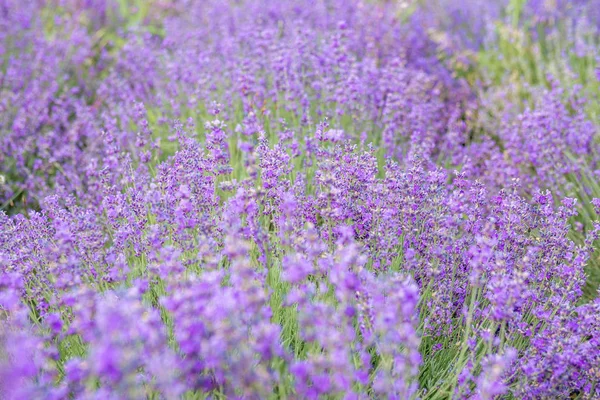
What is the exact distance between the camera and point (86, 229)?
2.50 metres

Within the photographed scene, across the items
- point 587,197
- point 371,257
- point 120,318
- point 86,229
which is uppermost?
point 120,318

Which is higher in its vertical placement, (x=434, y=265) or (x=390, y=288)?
(x=390, y=288)

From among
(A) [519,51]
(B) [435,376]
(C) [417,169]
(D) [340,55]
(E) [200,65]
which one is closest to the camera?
(B) [435,376]

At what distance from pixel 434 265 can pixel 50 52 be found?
432cm

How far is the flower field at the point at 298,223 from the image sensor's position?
1632 mm

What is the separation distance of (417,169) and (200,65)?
241 cm

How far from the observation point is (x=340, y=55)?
398cm

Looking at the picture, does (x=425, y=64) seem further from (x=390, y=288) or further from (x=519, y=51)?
(x=390, y=288)

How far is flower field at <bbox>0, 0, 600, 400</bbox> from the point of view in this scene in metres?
1.63

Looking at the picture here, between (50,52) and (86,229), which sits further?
(50,52)

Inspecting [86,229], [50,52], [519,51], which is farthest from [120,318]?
[519,51]

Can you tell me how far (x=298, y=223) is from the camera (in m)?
2.45

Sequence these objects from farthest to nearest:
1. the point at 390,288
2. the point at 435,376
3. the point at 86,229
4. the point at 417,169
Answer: the point at 417,169, the point at 86,229, the point at 435,376, the point at 390,288

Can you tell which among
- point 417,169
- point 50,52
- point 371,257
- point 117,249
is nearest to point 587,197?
point 417,169
